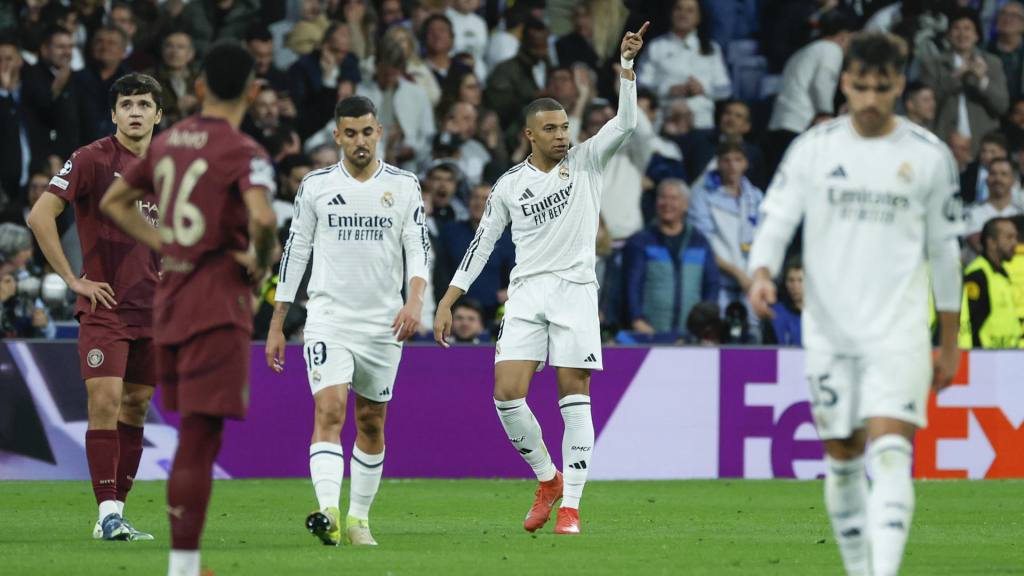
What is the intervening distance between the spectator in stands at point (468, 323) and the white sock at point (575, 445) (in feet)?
17.5

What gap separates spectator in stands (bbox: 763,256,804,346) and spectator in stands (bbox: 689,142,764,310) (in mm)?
1374

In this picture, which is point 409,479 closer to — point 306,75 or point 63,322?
point 63,322

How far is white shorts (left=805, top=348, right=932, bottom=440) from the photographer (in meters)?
7.12

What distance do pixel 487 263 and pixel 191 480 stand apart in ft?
34.0

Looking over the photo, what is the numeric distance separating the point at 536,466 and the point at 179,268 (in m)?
4.25

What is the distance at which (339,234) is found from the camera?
33.0 ft

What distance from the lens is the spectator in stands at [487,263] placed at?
17422mm

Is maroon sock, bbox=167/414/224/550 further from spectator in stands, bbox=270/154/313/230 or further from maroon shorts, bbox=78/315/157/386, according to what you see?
spectator in stands, bbox=270/154/313/230

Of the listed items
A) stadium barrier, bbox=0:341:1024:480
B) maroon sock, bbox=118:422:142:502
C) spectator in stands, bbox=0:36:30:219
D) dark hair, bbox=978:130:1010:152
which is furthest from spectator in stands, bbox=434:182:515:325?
maroon sock, bbox=118:422:142:502

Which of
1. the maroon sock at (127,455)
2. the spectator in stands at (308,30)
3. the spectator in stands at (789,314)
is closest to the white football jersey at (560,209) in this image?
the maroon sock at (127,455)

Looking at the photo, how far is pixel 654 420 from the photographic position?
52.7 feet

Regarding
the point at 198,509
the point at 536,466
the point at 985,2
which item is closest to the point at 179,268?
the point at 198,509

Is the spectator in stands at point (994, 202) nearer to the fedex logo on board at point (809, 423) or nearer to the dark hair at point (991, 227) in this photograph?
the dark hair at point (991, 227)

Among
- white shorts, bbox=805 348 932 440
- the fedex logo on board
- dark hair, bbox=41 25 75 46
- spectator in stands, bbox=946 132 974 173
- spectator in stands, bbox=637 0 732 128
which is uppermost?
dark hair, bbox=41 25 75 46
